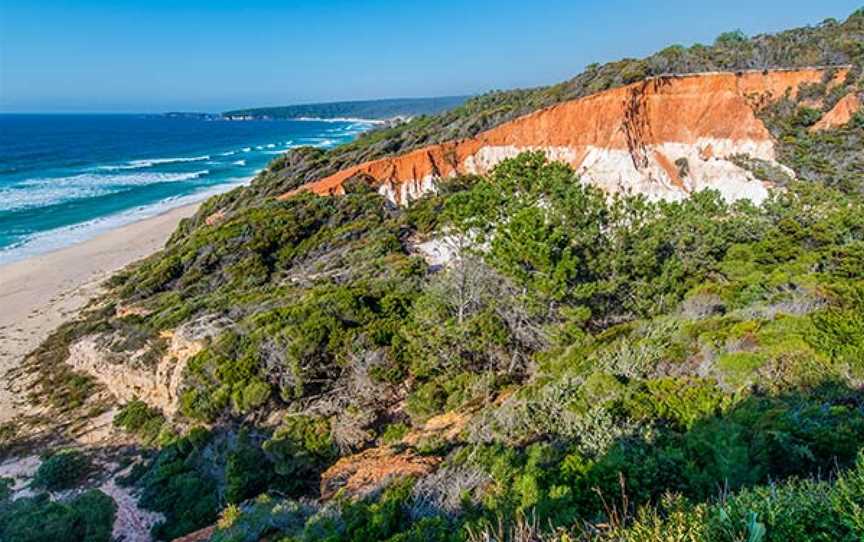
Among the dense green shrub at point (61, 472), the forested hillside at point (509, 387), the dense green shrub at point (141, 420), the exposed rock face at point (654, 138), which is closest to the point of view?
the forested hillside at point (509, 387)

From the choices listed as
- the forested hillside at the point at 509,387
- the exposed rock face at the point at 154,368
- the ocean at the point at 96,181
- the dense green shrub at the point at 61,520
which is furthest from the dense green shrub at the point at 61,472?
the ocean at the point at 96,181

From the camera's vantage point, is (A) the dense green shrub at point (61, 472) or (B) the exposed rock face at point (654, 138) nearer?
(A) the dense green shrub at point (61, 472)

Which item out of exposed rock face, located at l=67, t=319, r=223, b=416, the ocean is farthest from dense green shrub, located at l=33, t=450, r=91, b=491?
the ocean

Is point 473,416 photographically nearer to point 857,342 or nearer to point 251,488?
point 251,488

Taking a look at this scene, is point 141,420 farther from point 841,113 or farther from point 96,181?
point 96,181

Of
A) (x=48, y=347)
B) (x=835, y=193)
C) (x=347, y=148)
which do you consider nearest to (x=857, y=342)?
(x=835, y=193)

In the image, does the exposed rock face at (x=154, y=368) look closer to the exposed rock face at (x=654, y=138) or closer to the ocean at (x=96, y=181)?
the exposed rock face at (x=654, y=138)
